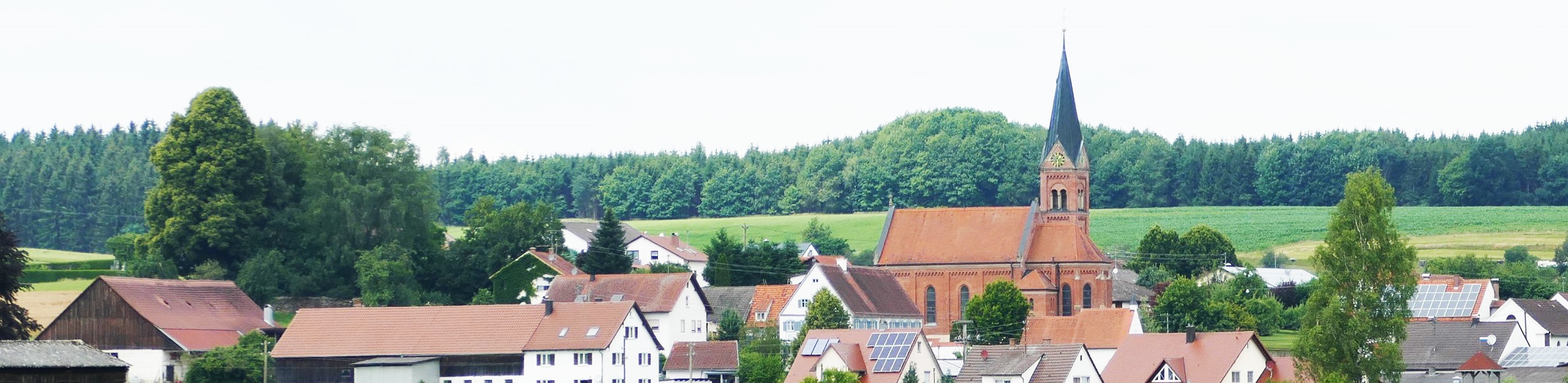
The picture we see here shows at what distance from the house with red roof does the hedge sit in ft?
95.3

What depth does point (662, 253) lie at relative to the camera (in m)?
114

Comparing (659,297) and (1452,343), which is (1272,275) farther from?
(659,297)

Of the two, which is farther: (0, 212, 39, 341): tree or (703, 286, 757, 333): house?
(703, 286, 757, 333): house

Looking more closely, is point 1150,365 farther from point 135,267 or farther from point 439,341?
point 135,267

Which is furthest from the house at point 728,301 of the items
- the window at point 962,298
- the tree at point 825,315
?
the window at point 962,298

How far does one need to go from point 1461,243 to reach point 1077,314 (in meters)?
57.9

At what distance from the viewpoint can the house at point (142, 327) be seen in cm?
7088

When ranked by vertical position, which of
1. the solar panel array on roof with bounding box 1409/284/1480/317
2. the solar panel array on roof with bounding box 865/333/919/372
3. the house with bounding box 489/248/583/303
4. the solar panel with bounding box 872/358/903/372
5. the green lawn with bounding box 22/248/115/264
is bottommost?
the solar panel with bounding box 872/358/903/372

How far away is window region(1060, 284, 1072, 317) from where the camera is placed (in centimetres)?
9206

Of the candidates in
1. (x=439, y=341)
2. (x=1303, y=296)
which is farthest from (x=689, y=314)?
(x=1303, y=296)

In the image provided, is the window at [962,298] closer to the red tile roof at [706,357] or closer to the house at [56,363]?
the red tile roof at [706,357]

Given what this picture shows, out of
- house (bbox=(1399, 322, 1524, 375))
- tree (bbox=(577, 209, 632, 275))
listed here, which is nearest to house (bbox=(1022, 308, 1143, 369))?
house (bbox=(1399, 322, 1524, 375))

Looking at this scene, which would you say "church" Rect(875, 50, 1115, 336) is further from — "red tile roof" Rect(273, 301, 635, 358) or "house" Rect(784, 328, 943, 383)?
"red tile roof" Rect(273, 301, 635, 358)

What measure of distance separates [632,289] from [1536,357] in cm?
3369
